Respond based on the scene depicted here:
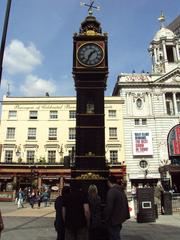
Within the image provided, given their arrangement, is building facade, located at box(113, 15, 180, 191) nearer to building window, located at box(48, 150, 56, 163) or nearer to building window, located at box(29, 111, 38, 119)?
building window, located at box(48, 150, 56, 163)

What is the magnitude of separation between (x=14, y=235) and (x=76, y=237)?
202 inches

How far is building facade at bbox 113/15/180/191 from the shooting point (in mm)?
39156

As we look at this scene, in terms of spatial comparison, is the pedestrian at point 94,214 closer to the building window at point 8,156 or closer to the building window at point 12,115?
the building window at point 8,156

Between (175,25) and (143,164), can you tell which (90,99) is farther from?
(175,25)

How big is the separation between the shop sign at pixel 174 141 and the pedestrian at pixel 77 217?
36230 millimetres

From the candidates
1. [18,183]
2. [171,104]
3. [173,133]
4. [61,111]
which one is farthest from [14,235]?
[171,104]

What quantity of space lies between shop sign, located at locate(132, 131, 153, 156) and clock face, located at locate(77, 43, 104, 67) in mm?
29057

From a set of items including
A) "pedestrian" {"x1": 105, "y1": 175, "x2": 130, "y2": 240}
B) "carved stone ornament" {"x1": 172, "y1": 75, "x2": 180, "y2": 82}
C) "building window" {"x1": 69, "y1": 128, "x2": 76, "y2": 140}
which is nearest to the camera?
"pedestrian" {"x1": 105, "y1": 175, "x2": 130, "y2": 240}

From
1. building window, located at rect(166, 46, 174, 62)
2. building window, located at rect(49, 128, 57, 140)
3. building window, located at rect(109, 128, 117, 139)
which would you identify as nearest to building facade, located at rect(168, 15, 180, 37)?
building window, located at rect(166, 46, 174, 62)

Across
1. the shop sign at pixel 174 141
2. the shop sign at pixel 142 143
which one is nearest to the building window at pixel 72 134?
the shop sign at pixel 142 143

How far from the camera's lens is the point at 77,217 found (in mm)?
5738

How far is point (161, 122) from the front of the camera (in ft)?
138

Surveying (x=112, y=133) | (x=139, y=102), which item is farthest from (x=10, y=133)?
(x=139, y=102)

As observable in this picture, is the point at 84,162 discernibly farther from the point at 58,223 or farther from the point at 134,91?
the point at 134,91
